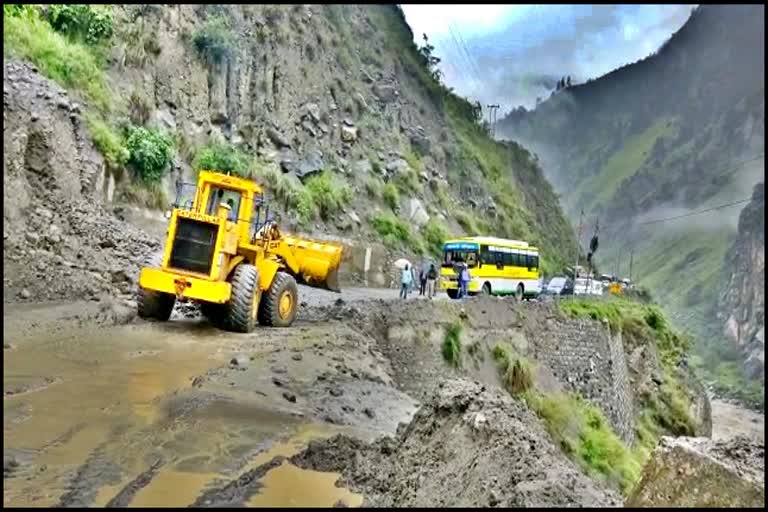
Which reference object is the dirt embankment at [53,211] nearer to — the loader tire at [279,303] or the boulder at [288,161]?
the loader tire at [279,303]

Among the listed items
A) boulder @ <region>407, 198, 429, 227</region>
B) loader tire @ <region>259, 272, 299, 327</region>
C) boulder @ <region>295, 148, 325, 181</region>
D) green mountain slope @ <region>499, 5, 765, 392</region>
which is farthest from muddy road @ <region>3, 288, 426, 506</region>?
green mountain slope @ <region>499, 5, 765, 392</region>

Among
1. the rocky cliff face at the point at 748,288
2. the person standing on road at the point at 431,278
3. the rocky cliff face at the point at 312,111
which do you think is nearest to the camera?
the rocky cliff face at the point at 312,111

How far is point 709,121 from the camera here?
638 ft

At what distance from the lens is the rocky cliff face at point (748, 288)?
348 ft

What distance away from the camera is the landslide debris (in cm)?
470

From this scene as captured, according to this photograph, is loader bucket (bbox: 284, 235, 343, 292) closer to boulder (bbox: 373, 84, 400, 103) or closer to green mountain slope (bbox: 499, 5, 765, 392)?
boulder (bbox: 373, 84, 400, 103)

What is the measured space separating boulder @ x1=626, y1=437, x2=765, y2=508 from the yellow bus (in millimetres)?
21653

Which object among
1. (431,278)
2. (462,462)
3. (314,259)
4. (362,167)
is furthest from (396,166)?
(462,462)

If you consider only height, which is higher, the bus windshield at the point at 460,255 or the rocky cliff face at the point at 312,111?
the rocky cliff face at the point at 312,111

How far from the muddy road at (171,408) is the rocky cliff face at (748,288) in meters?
102

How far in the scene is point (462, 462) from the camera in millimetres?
5422

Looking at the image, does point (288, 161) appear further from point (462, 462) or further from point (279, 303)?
point (462, 462)

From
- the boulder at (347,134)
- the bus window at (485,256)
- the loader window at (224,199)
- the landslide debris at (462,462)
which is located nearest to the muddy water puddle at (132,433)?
the landslide debris at (462,462)

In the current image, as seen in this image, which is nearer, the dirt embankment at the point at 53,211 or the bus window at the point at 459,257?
the dirt embankment at the point at 53,211
